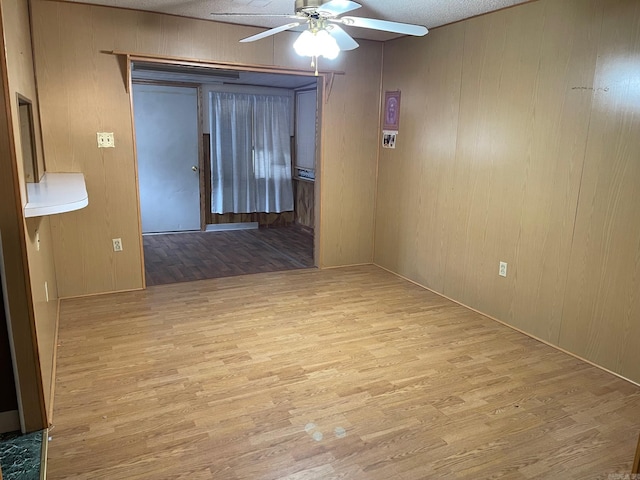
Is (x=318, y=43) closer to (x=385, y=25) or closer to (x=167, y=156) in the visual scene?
(x=385, y=25)

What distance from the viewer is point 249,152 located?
6.63 metres

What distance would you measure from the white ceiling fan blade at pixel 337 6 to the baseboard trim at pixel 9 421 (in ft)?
8.03

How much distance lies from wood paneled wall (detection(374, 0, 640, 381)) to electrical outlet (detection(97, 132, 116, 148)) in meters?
2.62

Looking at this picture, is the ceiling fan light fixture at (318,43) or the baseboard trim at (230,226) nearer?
the ceiling fan light fixture at (318,43)

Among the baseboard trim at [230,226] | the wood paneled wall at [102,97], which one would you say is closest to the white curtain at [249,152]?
the baseboard trim at [230,226]

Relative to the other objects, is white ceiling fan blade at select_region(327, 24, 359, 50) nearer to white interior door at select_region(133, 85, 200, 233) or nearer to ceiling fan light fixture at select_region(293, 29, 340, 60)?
ceiling fan light fixture at select_region(293, 29, 340, 60)

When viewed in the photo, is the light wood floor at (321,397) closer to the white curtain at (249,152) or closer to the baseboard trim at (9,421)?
the baseboard trim at (9,421)

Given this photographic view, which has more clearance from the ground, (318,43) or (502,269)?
(318,43)

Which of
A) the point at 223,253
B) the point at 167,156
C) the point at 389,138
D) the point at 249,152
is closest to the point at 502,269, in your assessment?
the point at 389,138

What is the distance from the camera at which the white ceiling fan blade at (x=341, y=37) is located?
266 centimetres

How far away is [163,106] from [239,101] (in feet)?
3.34

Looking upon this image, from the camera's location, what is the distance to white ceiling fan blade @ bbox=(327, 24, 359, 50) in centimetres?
266

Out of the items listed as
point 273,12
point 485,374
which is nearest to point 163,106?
point 273,12

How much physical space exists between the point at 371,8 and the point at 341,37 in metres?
0.78
